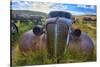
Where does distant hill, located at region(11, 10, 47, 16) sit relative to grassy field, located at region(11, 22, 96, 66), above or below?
above

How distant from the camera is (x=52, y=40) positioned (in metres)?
1.75

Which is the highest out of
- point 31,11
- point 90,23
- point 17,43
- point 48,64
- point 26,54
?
point 31,11

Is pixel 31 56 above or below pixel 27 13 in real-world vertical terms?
below

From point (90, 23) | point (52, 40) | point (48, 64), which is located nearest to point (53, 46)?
point (52, 40)

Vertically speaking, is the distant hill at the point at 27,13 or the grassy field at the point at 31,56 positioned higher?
the distant hill at the point at 27,13

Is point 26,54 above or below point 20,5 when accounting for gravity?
below

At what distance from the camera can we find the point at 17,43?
1.64 metres
